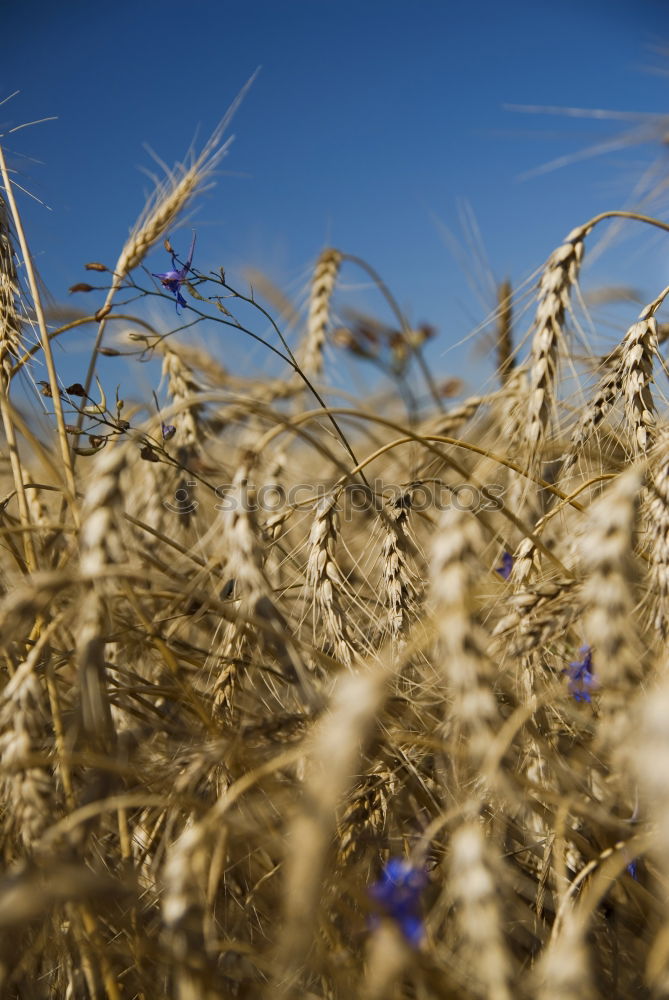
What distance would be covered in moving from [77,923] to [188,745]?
31 cm

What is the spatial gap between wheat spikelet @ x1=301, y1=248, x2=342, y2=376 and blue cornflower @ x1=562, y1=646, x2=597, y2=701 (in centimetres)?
216

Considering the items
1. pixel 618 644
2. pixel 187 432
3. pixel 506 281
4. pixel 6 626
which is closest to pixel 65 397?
pixel 187 432

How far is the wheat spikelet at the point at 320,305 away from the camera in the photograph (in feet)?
10.7

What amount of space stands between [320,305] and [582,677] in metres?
2.34

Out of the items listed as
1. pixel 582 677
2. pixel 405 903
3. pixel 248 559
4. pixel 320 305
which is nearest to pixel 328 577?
pixel 248 559

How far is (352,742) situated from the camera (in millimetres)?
681

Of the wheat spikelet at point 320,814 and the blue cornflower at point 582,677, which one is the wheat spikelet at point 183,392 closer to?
the blue cornflower at point 582,677

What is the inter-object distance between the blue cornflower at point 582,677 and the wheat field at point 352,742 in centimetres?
1

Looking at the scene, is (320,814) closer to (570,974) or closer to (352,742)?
(352,742)

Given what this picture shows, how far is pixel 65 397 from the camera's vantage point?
1.75 metres

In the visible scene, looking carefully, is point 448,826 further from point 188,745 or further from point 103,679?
point 103,679

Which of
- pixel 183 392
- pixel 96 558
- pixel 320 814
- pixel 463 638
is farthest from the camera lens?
pixel 183 392

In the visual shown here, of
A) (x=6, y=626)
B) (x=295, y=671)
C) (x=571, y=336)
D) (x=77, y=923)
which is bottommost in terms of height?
(x=77, y=923)

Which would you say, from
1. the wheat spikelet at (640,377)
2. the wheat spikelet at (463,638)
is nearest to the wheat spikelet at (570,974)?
the wheat spikelet at (463,638)
